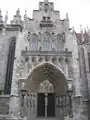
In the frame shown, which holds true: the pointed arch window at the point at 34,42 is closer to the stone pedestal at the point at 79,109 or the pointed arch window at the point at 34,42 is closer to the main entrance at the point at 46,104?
the main entrance at the point at 46,104

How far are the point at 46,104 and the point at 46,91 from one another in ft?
4.59

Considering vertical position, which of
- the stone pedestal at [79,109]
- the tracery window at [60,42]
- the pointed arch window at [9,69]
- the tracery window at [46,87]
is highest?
the tracery window at [60,42]

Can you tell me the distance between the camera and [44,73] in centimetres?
1561

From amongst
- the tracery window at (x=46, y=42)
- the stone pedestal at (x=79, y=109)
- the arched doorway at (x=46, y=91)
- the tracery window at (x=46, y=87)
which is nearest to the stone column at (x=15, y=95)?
the arched doorway at (x=46, y=91)

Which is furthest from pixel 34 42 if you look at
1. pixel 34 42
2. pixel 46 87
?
pixel 46 87

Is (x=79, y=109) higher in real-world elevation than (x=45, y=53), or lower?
lower

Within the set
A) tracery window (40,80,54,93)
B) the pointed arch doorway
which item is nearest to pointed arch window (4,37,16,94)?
the pointed arch doorway

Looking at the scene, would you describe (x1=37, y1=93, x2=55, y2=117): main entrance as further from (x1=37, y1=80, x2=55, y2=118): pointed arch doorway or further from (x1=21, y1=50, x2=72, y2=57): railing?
(x1=21, y1=50, x2=72, y2=57): railing

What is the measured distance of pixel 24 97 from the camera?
13891mm

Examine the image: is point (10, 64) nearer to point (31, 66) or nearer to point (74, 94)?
point (31, 66)

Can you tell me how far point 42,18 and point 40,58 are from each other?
6.38m

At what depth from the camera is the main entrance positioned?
15.0 m

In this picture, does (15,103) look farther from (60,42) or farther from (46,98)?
(60,42)

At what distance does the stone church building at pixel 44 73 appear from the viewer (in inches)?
549
